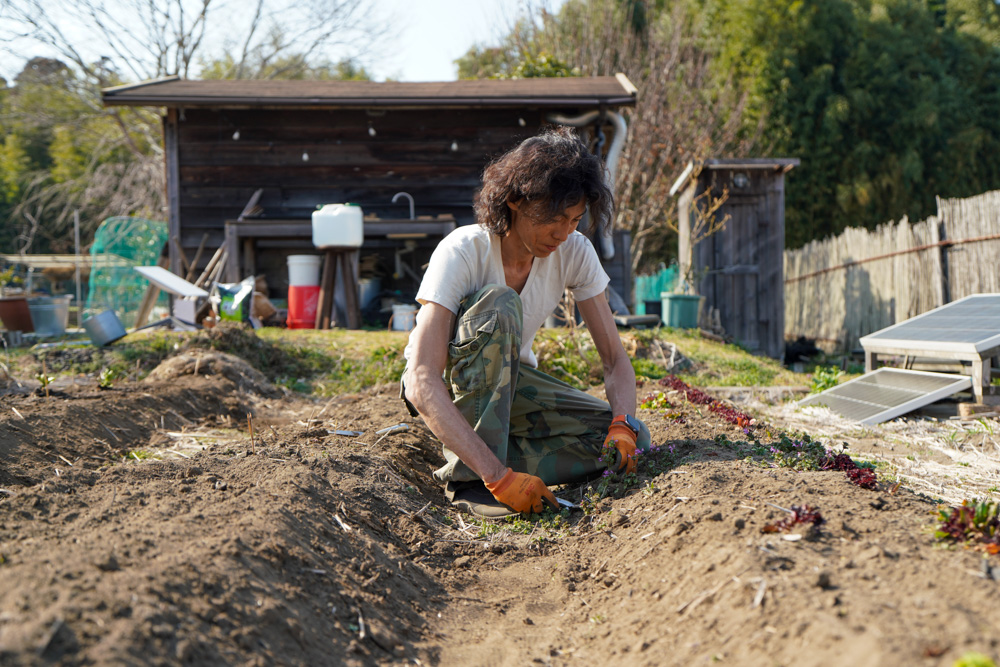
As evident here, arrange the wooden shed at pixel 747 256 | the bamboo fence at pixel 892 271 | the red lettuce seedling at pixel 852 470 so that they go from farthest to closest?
the wooden shed at pixel 747 256 < the bamboo fence at pixel 892 271 < the red lettuce seedling at pixel 852 470

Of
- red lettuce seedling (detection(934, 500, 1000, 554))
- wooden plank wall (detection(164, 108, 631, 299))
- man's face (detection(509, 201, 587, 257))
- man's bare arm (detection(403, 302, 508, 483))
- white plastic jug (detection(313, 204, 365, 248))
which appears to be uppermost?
wooden plank wall (detection(164, 108, 631, 299))

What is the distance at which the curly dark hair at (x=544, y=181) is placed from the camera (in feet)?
8.09

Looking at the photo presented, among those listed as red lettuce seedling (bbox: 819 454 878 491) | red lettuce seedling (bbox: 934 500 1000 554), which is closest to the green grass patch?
red lettuce seedling (bbox: 819 454 878 491)

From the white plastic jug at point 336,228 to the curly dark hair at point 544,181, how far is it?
5070 millimetres

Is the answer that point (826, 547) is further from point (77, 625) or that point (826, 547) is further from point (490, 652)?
point (77, 625)

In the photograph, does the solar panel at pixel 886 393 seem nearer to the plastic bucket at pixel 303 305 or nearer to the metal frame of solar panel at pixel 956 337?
the metal frame of solar panel at pixel 956 337

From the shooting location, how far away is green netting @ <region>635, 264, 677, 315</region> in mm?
10272

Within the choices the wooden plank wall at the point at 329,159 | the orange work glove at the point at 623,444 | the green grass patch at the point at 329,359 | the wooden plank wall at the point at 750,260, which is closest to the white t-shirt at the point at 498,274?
the orange work glove at the point at 623,444

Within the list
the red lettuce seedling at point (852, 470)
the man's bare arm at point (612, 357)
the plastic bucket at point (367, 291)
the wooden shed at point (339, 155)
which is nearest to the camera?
the red lettuce seedling at point (852, 470)

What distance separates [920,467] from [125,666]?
315 centimetres

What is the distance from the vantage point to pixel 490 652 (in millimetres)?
1689

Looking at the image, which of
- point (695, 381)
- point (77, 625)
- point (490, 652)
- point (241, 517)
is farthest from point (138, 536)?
point (695, 381)

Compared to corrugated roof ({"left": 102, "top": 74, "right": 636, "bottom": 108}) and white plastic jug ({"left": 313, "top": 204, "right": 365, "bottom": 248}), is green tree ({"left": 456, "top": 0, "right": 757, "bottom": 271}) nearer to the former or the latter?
corrugated roof ({"left": 102, "top": 74, "right": 636, "bottom": 108})

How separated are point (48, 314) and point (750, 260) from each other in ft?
25.8
